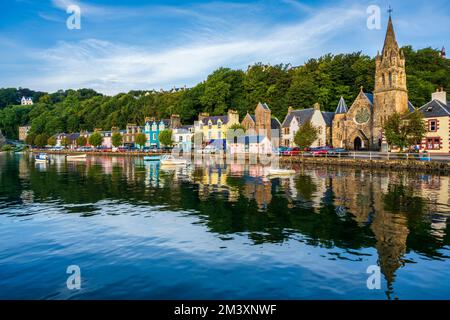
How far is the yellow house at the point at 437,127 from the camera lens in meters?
55.6

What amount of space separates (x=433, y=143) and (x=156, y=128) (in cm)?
8495

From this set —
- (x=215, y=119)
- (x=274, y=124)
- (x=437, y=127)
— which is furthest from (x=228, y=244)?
(x=215, y=119)

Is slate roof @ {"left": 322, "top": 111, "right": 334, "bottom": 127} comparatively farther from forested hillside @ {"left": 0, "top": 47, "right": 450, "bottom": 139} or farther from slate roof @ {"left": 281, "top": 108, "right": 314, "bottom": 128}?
forested hillside @ {"left": 0, "top": 47, "right": 450, "bottom": 139}

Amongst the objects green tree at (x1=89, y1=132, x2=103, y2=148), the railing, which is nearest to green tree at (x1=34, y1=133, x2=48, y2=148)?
green tree at (x1=89, y1=132, x2=103, y2=148)

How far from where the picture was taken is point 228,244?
55.9 ft

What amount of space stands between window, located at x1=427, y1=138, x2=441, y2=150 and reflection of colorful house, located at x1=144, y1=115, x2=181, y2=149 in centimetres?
7681

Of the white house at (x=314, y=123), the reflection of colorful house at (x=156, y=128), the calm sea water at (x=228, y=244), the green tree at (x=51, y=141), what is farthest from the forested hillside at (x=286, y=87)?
the calm sea water at (x=228, y=244)

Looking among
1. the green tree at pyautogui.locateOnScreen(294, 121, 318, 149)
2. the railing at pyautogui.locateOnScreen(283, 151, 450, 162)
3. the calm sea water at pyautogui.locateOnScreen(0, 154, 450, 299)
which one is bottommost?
the calm sea water at pyautogui.locateOnScreen(0, 154, 450, 299)

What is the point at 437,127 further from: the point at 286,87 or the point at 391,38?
the point at 286,87

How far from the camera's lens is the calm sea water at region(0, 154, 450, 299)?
1239 centimetres

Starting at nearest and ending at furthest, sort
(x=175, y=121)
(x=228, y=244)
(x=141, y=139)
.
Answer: (x=228, y=244) → (x=141, y=139) → (x=175, y=121)
